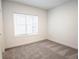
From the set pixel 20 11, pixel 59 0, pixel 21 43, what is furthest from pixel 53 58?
pixel 20 11

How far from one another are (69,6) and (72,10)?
313 mm

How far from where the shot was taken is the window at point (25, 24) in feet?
12.8

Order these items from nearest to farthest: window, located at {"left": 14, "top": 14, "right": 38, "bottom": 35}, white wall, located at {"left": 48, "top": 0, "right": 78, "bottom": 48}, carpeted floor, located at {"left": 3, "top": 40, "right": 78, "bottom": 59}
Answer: carpeted floor, located at {"left": 3, "top": 40, "right": 78, "bottom": 59}, white wall, located at {"left": 48, "top": 0, "right": 78, "bottom": 48}, window, located at {"left": 14, "top": 14, "right": 38, "bottom": 35}

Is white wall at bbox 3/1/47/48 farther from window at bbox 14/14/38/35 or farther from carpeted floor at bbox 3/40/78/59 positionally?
carpeted floor at bbox 3/40/78/59

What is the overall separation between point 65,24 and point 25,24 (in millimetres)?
2612

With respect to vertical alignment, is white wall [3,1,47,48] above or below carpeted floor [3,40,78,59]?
above

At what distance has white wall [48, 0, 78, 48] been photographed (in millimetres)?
3287

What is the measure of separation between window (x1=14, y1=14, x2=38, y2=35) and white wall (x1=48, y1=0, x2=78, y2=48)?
133 centimetres

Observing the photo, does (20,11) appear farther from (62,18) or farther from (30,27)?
(62,18)

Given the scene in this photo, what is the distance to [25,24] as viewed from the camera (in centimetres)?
424

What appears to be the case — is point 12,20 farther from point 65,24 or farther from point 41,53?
point 65,24

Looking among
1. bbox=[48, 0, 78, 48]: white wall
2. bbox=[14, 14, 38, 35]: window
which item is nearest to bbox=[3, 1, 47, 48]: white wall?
bbox=[14, 14, 38, 35]: window

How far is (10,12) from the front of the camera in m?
3.46

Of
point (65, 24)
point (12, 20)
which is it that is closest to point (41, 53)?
point (65, 24)
